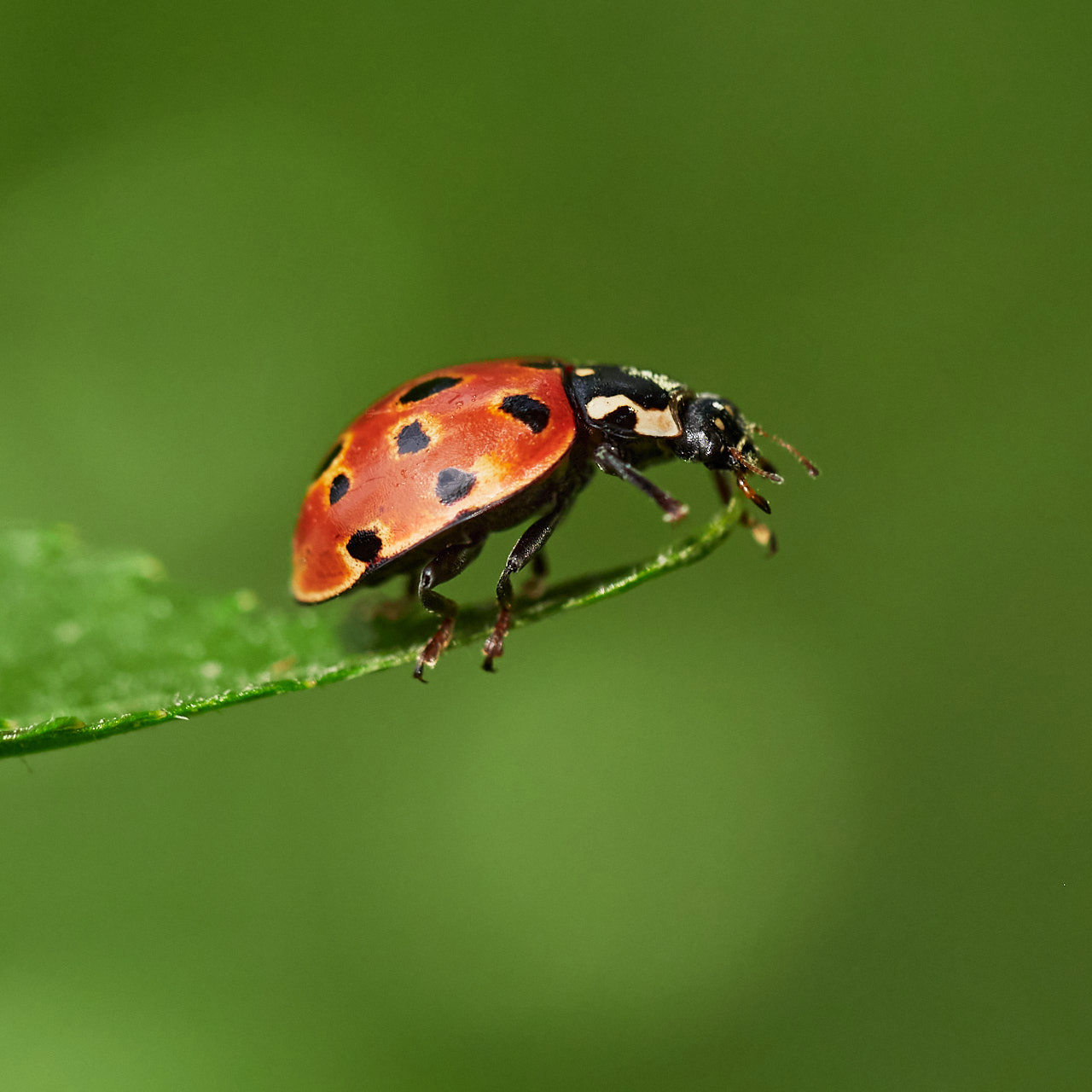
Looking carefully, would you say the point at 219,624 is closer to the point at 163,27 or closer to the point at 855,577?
the point at 855,577

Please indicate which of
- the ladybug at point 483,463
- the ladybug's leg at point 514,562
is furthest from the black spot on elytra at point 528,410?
the ladybug's leg at point 514,562

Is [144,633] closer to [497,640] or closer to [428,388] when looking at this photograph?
[497,640]

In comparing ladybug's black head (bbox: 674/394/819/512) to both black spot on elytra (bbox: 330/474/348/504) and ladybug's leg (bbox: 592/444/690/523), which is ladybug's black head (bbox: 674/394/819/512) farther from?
black spot on elytra (bbox: 330/474/348/504)

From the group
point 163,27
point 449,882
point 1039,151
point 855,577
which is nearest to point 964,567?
point 855,577

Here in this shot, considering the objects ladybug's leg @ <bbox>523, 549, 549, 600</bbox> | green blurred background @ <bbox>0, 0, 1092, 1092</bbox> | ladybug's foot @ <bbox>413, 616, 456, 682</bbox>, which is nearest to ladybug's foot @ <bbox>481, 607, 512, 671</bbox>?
A: ladybug's foot @ <bbox>413, 616, 456, 682</bbox>

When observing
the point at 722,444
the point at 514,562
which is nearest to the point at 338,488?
the point at 514,562

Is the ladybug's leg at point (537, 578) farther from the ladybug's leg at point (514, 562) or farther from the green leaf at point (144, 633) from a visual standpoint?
the green leaf at point (144, 633)
